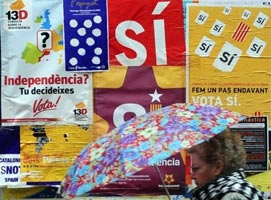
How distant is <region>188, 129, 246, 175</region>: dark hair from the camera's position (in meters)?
2.61

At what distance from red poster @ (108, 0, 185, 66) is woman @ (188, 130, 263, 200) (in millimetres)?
2267

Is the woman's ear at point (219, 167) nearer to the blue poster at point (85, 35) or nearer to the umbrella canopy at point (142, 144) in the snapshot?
the umbrella canopy at point (142, 144)

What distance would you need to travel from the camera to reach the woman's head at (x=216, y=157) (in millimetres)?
2609

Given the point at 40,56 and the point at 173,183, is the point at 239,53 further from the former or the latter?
the point at 40,56

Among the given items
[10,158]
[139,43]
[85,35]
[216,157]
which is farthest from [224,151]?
[10,158]

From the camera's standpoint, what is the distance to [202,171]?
2650 mm

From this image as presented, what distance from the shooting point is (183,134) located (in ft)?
8.00

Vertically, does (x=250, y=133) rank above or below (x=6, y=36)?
below

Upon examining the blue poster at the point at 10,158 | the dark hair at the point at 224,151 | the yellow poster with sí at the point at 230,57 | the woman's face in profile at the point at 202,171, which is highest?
the yellow poster with sí at the point at 230,57

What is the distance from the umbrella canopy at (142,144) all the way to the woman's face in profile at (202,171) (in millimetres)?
209

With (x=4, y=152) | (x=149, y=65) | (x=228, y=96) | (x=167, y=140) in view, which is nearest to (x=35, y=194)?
(x=4, y=152)

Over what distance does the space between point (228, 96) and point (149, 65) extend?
30.3 inches

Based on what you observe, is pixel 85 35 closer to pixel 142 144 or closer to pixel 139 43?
pixel 139 43

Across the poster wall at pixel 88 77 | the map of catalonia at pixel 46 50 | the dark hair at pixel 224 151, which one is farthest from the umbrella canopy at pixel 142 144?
the map of catalonia at pixel 46 50
